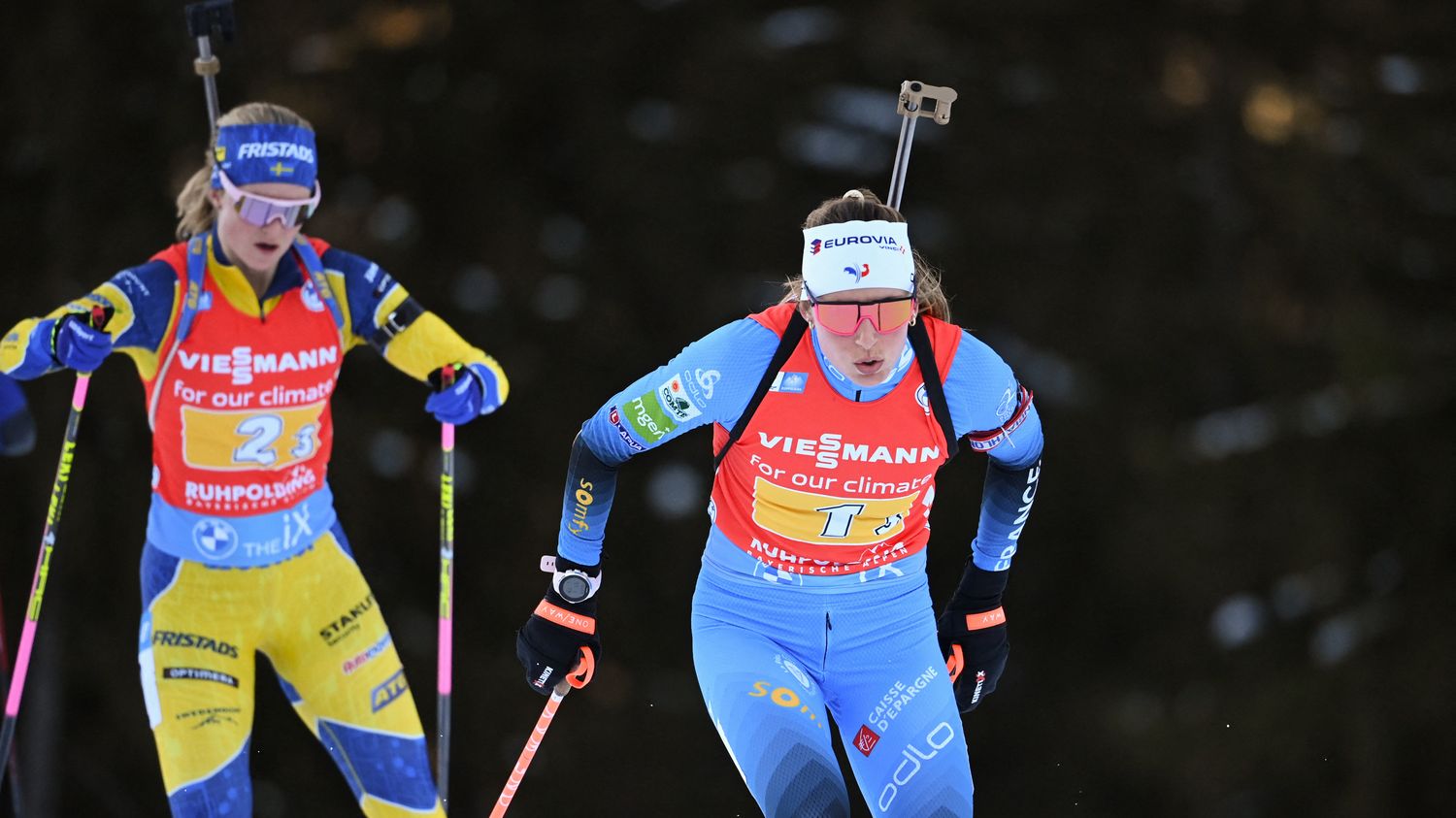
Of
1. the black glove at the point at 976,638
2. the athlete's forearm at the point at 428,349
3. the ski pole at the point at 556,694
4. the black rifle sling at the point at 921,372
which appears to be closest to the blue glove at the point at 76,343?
the athlete's forearm at the point at 428,349

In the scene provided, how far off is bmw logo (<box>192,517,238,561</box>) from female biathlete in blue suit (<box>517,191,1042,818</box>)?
780mm

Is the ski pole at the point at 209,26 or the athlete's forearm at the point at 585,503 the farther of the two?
the ski pole at the point at 209,26

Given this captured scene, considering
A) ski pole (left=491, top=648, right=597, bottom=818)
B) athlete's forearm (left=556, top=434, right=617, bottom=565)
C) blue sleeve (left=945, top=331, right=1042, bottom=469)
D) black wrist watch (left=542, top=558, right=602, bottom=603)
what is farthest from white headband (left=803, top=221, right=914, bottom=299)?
ski pole (left=491, top=648, right=597, bottom=818)

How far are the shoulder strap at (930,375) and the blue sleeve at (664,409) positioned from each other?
262mm

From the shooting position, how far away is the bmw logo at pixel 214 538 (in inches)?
137

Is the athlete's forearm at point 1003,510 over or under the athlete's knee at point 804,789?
over

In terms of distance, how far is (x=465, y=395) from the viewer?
11.7 ft

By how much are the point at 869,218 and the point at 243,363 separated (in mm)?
1395

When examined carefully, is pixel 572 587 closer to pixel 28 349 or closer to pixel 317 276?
pixel 317 276

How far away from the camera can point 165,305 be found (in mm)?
3398

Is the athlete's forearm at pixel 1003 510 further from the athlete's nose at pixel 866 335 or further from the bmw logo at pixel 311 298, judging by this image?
the bmw logo at pixel 311 298

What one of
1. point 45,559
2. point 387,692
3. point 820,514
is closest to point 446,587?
point 387,692

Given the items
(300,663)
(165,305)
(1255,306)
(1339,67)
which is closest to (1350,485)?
(1255,306)

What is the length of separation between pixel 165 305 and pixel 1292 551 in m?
3.19
